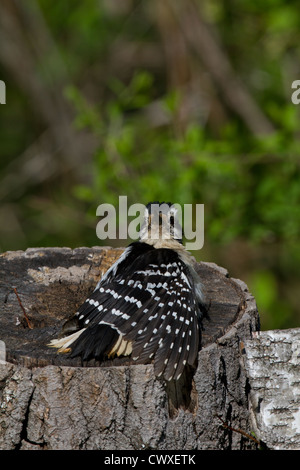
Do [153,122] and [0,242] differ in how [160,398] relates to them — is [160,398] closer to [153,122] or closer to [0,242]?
[153,122]

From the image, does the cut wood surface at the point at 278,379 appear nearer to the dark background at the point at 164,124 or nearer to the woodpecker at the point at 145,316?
the woodpecker at the point at 145,316

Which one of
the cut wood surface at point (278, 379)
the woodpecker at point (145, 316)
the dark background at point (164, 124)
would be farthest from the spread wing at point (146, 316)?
the dark background at point (164, 124)

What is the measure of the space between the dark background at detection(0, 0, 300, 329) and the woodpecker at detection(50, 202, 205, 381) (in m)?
2.04

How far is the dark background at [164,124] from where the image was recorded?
5.94m

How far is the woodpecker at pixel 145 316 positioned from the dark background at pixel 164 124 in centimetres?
204

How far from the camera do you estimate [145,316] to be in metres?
3.38

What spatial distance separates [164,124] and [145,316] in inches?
220

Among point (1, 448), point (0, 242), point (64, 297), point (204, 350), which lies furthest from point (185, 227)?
point (0, 242)

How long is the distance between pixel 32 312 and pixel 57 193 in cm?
607

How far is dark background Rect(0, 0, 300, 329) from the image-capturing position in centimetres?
594
